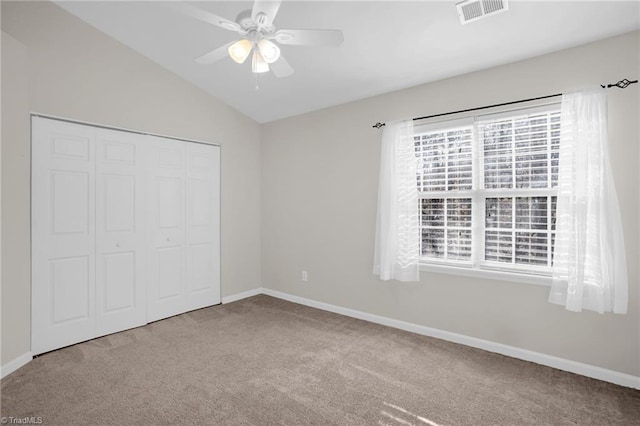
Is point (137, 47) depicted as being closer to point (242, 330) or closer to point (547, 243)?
point (242, 330)

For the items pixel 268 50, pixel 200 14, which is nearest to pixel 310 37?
pixel 268 50

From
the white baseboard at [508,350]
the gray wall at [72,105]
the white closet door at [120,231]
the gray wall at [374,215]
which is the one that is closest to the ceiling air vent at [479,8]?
the gray wall at [374,215]

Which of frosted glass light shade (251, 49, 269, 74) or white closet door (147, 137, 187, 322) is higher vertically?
frosted glass light shade (251, 49, 269, 74)

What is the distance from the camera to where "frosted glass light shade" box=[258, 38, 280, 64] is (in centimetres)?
212

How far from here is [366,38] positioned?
2.86 metres

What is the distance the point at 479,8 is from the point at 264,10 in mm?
1537

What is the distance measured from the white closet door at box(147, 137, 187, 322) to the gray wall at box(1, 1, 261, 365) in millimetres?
301

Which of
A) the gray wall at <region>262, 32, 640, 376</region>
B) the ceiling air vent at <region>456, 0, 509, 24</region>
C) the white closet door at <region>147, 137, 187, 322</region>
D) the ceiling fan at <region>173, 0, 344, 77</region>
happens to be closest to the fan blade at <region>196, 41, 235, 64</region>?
the ceiling fan at <region>173, 0, 344, 77</region>

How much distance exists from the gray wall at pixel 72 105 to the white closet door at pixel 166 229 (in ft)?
0.99

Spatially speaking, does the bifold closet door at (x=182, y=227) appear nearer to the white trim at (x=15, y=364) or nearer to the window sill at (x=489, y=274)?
the white trim at (x=15, y=364)

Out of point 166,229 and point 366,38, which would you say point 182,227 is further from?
point 366,38

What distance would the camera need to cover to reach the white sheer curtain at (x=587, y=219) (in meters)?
2.41

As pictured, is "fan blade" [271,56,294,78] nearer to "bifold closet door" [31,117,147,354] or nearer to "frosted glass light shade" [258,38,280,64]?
"frosted glass light shade" [258,38,280,64]

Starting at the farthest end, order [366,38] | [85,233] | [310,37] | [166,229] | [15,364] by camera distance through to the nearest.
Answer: [166,229], [85,233], [366,38], [15,364], [310,37]
